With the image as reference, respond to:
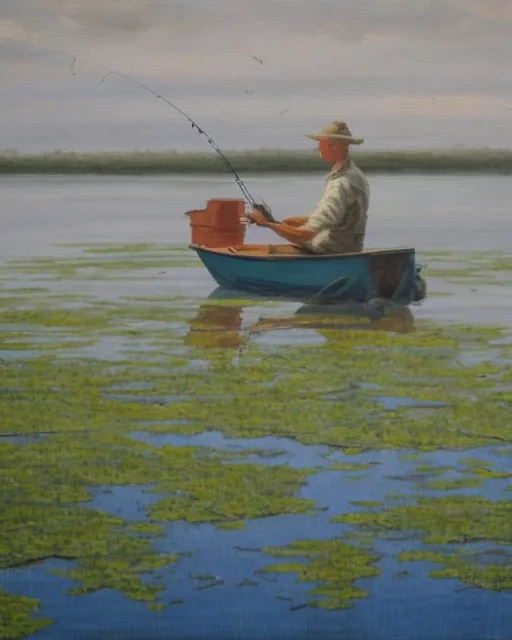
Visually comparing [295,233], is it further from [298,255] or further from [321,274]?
[321,274]

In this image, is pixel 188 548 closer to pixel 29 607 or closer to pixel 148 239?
pixel 29 607

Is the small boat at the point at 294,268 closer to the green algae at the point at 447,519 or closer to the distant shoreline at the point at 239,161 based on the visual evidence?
the distant shoreline at the point at 239,161

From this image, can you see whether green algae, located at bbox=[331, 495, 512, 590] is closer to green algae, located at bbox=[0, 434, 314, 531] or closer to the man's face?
green algae, located at bbox=[0, 434, 314, 531]

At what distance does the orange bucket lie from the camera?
194 inches

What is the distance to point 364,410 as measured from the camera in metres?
3.34

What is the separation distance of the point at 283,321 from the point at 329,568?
2.33 meters

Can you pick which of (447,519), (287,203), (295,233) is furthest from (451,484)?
(295,233)

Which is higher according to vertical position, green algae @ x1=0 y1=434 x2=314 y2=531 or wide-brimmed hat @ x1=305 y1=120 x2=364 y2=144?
wide-brimmed hat @ x1=305 y1=120 x2=364 y2=144

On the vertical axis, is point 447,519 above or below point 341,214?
below

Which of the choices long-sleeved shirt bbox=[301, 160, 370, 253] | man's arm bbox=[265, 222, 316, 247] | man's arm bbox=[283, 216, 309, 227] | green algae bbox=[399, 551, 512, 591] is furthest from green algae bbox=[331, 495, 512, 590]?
man's arm bbox=[283, 216, 309, 227]

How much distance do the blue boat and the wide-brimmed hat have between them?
862 millimetres

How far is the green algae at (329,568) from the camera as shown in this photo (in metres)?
2.37

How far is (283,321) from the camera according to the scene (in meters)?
4.72

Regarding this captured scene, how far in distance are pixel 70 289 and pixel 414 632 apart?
3.47 meters
